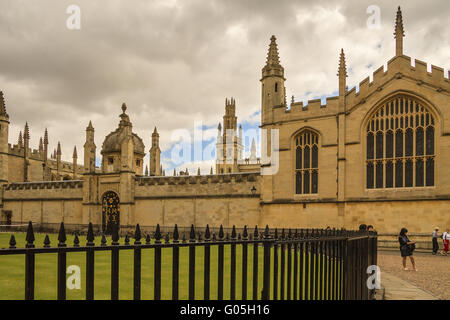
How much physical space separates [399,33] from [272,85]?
7813mm

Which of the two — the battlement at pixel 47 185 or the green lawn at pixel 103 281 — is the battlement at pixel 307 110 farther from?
the battlement at pixel 47 185

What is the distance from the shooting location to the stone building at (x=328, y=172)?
68.4ft

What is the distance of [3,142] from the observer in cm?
3816

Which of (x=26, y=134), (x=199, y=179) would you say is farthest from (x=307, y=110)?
(x=26, y=134)

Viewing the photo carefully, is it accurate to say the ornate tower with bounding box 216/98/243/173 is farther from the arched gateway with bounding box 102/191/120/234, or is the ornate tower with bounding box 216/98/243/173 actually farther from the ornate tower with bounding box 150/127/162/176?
the arched gateway with bounding box 102/191/120/234

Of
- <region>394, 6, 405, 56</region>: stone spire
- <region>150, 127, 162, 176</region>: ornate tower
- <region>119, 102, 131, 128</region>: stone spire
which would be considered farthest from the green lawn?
<region>150, 127, 162, 176</region>: ornate tower

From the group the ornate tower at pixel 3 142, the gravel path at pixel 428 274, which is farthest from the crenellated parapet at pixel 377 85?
the ornate tower at pixel 3 142

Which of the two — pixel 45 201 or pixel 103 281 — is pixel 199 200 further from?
pixel 103 281

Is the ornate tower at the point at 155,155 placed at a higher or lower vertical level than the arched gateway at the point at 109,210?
higher

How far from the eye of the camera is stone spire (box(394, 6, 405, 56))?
21.8 meters

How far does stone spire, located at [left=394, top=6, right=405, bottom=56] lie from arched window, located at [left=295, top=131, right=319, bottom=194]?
6.37 meters

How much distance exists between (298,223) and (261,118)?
279 inches

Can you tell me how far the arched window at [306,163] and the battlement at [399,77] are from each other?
3.00m
